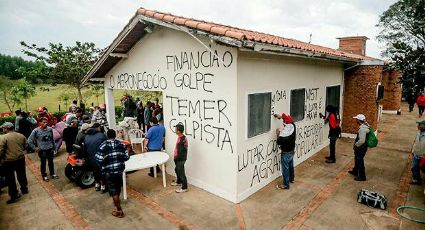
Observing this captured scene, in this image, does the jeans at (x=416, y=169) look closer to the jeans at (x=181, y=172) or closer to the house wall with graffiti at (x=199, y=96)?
the house wall with graffiti at (x=199, y=96)

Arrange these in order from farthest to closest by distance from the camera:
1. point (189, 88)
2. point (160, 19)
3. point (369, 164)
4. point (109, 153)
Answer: point (369, 164), point (189, 88), point (160, 19), point (109, 153)

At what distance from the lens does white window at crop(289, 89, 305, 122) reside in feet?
25.4

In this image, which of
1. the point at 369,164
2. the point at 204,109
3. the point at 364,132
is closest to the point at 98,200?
the point at 204,109

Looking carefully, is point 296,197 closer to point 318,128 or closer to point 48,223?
point 318,128

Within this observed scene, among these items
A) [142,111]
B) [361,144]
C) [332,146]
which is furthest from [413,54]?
[142,111]

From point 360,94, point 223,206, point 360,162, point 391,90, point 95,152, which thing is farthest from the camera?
point 391,90

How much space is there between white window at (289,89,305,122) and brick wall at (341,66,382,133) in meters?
4.38

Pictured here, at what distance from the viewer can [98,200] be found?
6254mm

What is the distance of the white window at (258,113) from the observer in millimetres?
6105

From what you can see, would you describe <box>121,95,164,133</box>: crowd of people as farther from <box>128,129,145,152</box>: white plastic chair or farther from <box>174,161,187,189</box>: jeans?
<box>174,161,187,189</box>: jeans

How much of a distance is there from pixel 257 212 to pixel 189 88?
11.1 feet

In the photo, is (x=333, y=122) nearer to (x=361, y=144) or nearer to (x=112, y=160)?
(x=361, y=144)

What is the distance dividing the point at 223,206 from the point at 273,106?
2.86 meters

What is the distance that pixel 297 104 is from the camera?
26.2ft
